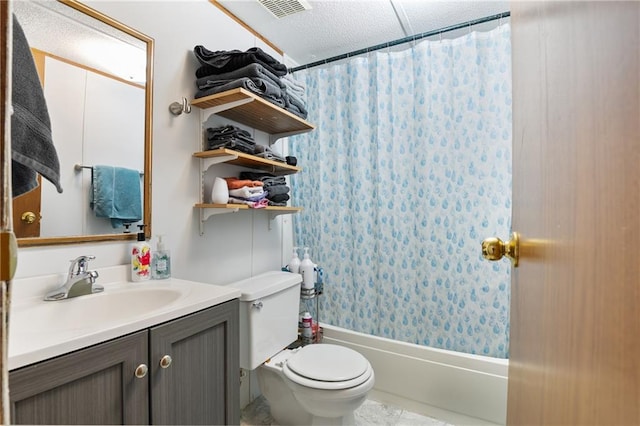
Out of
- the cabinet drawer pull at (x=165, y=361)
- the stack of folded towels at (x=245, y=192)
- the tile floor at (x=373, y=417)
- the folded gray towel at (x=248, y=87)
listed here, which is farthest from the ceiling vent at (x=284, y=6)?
the tile floor at (x=373, y=417)

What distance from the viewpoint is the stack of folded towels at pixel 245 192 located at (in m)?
1.49

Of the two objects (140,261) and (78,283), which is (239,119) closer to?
(140,261)

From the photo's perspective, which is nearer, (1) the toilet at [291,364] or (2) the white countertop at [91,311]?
(2) the white countertop at [91,311]

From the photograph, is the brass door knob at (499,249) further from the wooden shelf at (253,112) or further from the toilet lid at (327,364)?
the wooden shelf at (253,112)

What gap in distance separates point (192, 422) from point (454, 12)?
220 centimetres

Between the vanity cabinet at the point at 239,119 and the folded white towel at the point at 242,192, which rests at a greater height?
the vanity cabinet at the point at 239,119

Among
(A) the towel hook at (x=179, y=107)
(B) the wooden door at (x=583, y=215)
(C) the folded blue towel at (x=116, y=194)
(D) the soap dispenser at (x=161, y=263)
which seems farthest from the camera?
(A) the towel hook at (x=179, y=107)

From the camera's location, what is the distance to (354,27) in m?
1.78

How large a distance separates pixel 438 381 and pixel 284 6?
7.15 ft

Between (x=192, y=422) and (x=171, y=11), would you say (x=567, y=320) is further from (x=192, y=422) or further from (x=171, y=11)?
(x=171, y=11)

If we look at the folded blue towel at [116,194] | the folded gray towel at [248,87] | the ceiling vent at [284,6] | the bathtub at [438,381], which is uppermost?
the ceiling vent at [284,6]

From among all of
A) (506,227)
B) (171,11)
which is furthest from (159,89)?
(506,227)

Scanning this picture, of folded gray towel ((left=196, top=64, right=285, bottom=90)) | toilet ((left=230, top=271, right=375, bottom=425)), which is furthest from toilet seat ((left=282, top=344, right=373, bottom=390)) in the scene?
folded gray towel ((left=196, top=64, right=285, bottom=90))

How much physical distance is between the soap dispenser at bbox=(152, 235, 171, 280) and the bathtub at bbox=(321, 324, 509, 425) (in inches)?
47.4
